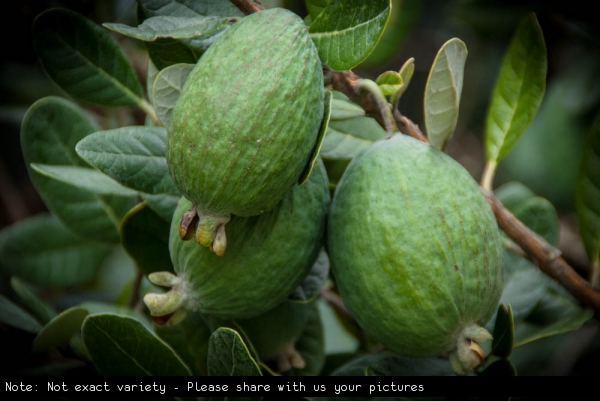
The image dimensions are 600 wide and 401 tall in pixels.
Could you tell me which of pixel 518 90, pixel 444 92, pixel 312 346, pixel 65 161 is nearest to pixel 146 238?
pixel 65 161

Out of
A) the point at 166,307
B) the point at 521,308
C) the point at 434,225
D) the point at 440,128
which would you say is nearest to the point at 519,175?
the point at 521,308

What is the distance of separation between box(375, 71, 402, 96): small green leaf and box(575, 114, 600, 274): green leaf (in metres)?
0.62

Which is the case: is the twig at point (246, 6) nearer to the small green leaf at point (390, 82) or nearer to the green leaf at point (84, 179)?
the small green leaf at point (390, 82)

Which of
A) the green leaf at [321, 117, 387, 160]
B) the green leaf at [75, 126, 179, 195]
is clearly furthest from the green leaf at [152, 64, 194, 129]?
the green leaf at [321, 117, 387, 160]

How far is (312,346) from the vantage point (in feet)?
4.87

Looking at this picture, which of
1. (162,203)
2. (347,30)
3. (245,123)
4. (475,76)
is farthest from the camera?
(475,76)

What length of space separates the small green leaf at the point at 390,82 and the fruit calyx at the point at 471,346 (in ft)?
1.56

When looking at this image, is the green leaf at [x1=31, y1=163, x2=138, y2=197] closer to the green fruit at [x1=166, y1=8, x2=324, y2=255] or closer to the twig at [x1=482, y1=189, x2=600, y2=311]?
the green fruit at [x1=166, y1=8, x2=324, y2=255]

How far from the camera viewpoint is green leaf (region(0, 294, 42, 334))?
4.69 feet

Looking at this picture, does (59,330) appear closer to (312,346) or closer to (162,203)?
(162,203)

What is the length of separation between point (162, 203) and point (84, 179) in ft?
0.90

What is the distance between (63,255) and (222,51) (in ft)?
4.60

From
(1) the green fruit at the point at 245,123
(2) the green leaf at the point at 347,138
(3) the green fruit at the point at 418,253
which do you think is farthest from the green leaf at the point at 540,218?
(1) the green fruit at the point at 245,123

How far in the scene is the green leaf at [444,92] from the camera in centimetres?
116
